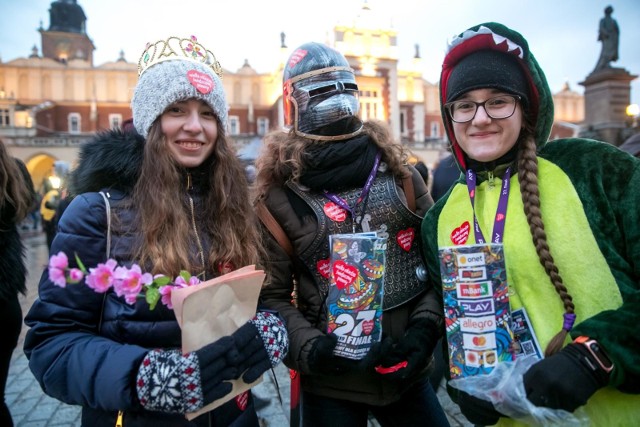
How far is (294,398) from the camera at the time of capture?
221 cm

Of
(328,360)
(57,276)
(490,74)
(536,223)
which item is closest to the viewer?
(57,276)

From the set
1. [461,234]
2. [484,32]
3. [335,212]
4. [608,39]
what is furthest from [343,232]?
[608,39]

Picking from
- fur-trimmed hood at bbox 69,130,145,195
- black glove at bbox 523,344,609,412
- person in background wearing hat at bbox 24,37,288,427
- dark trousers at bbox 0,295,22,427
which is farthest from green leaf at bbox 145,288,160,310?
dark trousers at bbox 0,295,22,427

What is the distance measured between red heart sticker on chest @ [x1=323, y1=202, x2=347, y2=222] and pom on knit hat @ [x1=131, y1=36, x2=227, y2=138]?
653 millimetres

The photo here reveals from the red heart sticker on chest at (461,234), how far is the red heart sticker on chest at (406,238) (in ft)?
1.26

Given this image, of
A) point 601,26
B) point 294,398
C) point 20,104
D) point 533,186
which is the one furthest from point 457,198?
point 20,104

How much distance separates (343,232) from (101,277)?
109 centimetres

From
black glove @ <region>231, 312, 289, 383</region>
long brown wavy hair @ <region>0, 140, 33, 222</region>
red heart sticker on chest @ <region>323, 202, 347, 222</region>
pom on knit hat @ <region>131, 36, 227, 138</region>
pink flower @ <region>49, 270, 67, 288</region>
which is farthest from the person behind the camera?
long brown wavy hair @ <region>0, 140, 33, 222</region>

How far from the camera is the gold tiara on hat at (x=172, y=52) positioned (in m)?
2.02

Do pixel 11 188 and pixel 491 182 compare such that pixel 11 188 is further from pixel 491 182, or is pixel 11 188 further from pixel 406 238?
pixel 491 182

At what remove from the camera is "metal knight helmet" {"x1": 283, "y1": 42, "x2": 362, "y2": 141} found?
2355 millimetres

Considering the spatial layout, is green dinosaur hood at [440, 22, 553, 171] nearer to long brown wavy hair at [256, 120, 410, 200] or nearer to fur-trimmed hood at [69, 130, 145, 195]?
long brown wavy hair at [256, 120, 410, 200]

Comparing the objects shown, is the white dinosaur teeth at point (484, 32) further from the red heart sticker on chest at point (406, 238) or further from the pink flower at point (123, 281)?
the pink flower at point (123, 281)

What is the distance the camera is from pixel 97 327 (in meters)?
1.66
